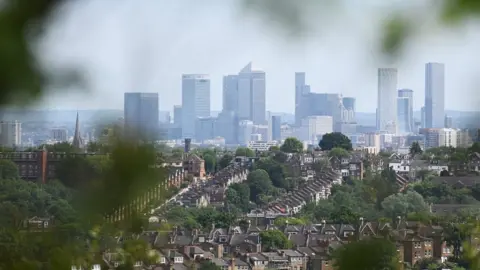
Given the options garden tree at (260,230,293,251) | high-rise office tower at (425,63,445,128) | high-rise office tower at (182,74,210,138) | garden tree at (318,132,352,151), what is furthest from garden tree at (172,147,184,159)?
garden tree at (260,230,293,251)

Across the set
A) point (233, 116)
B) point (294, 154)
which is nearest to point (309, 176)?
point (294, 154)

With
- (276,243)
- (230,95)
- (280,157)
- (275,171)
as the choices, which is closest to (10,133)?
(230,95)

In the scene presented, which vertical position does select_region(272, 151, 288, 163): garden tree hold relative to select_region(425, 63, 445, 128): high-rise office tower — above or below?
below

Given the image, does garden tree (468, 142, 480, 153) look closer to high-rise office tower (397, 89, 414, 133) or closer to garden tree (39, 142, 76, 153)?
high-rise office tower (397, 89, 414, 133)

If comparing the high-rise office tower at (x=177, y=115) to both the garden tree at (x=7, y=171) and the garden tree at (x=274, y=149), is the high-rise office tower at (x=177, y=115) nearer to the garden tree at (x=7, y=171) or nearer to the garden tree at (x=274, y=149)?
the garden tree at (x=7, y=171)

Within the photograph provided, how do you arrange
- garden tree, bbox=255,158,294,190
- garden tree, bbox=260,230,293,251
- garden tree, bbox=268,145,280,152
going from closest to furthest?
garden tree, bbox=260,230,293,251, garden tree, bbox=255,158,294,190, garden tree, bbox=268,145,280,152

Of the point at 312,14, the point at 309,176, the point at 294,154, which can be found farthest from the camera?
the point at 294,154

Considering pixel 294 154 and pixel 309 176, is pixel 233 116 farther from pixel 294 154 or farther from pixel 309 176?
pixel 294 154
